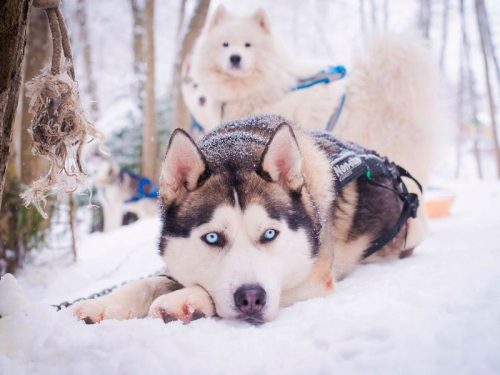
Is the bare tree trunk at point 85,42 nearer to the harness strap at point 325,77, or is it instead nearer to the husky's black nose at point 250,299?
the harness strap at point 325,77

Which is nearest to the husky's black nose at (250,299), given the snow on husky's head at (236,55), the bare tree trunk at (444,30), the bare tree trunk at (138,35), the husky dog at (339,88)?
the husky dog at (339,88)

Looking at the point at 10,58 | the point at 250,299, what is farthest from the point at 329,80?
the point at 10,58

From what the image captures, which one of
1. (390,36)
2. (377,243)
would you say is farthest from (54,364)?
(390,36)

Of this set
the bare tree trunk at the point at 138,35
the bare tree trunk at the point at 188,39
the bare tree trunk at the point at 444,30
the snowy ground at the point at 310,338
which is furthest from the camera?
the bare tree trunk at the point at 444,30

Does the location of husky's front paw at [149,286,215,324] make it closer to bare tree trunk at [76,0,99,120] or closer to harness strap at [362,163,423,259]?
harness strap at [362,163,423,259]

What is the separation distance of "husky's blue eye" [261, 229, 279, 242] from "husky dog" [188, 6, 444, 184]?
2460 mm

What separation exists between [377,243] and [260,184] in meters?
0.99

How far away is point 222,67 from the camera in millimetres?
4348

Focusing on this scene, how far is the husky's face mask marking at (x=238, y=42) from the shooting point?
4273 millimetres

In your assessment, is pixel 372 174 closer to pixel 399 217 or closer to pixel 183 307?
pixel 399 217

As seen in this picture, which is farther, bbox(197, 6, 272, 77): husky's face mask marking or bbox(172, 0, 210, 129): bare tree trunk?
bbox(172, 0, 210, 129): bare tree trunk

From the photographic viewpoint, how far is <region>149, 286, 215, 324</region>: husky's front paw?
5.06 ft

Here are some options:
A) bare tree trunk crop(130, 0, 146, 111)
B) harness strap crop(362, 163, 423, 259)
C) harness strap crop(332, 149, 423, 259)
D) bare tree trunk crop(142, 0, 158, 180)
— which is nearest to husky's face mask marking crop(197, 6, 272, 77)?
harness strap crop(332, 149, 423, 259)

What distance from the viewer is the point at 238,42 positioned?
4.38 metres
